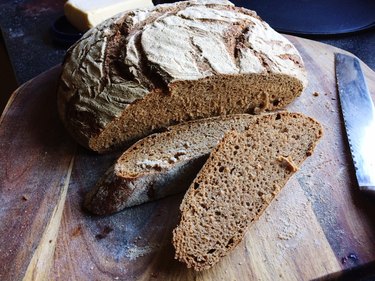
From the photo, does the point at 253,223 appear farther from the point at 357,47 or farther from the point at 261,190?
the point at 357,47

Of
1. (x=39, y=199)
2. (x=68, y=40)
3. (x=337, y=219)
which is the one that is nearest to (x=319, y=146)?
(x=337, y=219)

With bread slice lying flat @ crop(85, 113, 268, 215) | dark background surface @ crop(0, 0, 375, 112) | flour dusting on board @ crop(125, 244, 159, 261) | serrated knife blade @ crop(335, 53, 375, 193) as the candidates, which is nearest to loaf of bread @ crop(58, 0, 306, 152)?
bread slice lying flat @ crop(85, 113, 268, 215)

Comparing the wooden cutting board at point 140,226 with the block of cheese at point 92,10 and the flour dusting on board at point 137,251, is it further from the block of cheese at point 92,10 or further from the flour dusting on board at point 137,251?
the block of cheese at point 92,10

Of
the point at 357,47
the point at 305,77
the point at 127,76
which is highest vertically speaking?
the point at 127,76

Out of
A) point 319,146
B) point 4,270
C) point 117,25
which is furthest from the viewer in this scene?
point 117,25

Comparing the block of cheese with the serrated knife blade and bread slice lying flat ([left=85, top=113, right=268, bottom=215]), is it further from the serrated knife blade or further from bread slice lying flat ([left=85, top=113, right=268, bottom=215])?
the serrated knife blade

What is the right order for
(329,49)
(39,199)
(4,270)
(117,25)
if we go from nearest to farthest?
1. (4,270)
2. (39,199)
3. (117,25)
4. (329,49)

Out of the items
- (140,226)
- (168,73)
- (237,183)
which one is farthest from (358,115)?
(140,226)
